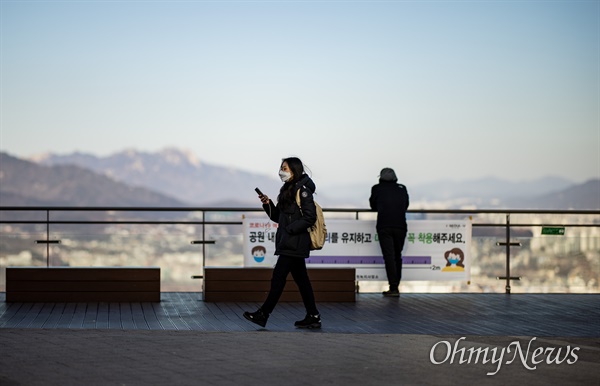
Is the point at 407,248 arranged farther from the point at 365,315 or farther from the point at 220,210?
the point at 365,315

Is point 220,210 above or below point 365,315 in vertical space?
above

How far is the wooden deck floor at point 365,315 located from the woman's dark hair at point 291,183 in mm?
1520

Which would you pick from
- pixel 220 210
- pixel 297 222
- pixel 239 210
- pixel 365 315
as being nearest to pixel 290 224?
pixel 297 222

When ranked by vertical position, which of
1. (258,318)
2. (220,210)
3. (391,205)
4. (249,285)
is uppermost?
(391,205)

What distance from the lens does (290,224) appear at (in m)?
12.2

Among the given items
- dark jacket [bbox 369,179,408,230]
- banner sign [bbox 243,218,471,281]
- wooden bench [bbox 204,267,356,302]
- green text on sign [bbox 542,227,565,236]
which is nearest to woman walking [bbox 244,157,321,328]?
wooden bench [bbox 204,267,356,302]

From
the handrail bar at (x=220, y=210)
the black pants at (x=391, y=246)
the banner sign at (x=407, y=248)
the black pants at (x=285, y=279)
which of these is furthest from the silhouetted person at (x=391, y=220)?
the black pants at (x=285, y=279)

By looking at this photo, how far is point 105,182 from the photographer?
Answer: 6212 cm

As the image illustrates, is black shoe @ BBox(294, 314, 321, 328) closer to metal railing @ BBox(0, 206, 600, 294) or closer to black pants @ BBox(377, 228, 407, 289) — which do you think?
black pants @ BBox(377, 228, 407, 289)

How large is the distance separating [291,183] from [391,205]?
470 centimetres

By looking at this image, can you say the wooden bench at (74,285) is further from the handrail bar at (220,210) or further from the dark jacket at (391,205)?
the dark jacket at (391,205)

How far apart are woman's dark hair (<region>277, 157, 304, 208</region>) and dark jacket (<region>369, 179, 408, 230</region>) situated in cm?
458

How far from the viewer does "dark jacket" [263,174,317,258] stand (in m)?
12.2

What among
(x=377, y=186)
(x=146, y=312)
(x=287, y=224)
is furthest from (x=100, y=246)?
(x=287, y=224)
